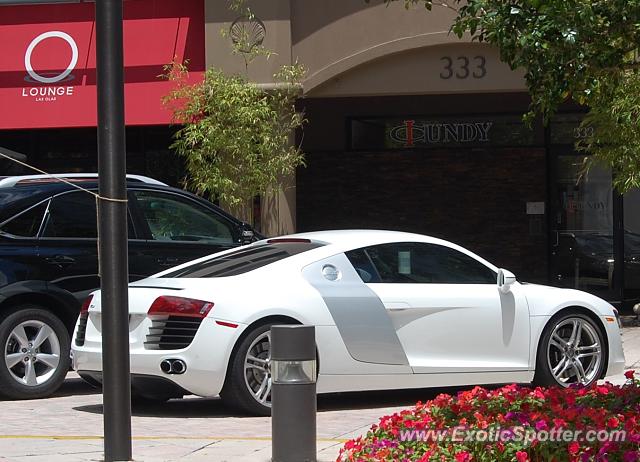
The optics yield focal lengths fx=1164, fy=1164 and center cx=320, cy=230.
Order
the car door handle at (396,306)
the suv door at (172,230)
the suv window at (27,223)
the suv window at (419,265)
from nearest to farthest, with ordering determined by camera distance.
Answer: the car door handle at (396,306), the suv window at (419,265), the suv window at (27,223), the suv door at (172,230)

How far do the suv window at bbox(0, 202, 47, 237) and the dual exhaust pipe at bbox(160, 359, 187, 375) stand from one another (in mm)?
2394

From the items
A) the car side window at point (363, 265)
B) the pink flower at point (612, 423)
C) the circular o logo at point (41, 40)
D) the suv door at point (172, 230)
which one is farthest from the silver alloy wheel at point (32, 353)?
the circular o logo at point (41, 40)

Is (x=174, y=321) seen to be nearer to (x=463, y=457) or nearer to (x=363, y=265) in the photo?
(x=363, y=265)

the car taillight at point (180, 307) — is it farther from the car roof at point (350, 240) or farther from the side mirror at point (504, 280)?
the side mirror at point (504, 280)

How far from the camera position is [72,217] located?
1090cm

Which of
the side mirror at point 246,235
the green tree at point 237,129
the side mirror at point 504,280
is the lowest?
the side mirror at point 504,280

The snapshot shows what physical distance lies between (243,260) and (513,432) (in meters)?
4.18

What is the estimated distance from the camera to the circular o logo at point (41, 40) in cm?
1775

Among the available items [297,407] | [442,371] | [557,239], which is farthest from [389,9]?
[297,407]

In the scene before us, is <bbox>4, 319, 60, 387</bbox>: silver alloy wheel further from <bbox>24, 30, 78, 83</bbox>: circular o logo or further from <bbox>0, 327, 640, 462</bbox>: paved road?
<bbox>24, 30, 78, 83</bbox>: circular o logo

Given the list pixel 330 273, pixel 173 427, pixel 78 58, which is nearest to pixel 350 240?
pixel 330 273

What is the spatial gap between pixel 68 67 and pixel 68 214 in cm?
739

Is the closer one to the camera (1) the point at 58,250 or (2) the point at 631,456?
(2) the point at 631,456

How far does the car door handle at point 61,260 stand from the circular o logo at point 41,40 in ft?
25.3
